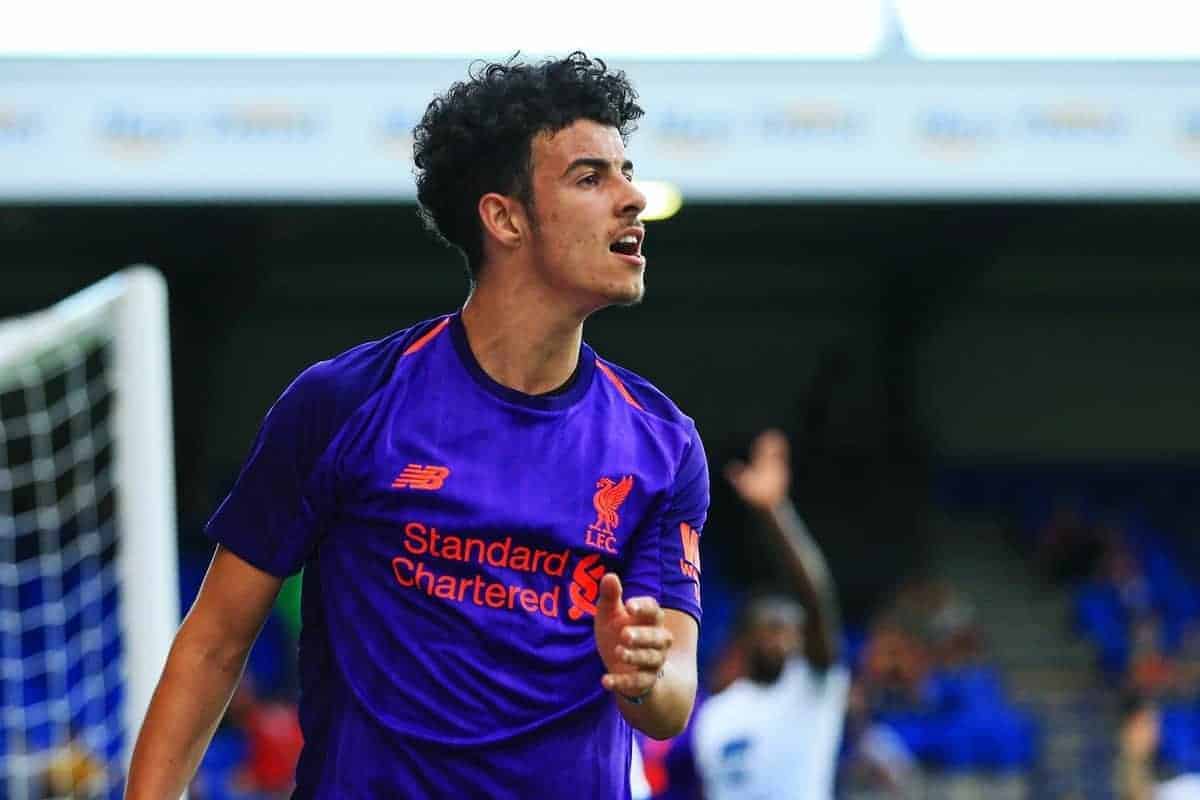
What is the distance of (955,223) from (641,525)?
12.4m

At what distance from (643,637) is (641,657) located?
0.02m

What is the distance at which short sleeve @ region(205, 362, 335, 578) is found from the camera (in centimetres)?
253

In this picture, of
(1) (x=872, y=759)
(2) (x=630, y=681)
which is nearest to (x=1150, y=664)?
(1) (x=872, y=759)

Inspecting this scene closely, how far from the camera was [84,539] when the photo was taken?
45.5 feet

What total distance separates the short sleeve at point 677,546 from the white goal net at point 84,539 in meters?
2.38

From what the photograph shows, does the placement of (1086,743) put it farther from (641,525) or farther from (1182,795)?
(641,525)

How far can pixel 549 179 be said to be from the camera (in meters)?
2.60

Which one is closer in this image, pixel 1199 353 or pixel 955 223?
pixel 955 223

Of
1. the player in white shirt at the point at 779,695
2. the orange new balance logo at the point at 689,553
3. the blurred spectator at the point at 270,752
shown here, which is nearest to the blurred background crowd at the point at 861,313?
the blurred spectator at the point at 270,752

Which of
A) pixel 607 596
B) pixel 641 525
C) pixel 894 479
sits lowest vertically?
pixel 607 596

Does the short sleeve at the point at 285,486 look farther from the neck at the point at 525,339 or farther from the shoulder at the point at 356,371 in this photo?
the neck at the point at 525,339

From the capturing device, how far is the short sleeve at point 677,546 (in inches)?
104

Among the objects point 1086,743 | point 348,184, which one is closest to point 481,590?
point 348,184

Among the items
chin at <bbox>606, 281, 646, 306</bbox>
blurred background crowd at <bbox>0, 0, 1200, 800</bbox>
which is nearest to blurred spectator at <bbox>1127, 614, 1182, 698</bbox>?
blurred background crowd at <bbox>0, 0, 1200, 800</bbox>
